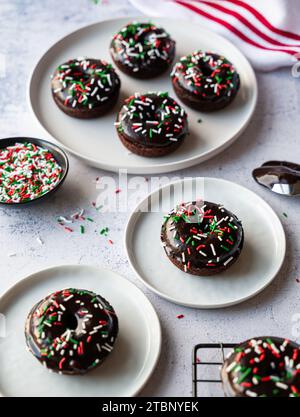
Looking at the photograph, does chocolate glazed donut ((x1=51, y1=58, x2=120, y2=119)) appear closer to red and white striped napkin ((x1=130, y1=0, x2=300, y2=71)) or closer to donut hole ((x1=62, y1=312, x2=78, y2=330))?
red and white striped napkin ((x1=130, y1=0, x2=300, y2=71))

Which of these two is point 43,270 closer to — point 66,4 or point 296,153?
point 296,153

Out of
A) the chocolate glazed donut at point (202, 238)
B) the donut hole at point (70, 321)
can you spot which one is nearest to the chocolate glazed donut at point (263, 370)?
the chocolate glazed donut at point (202, 238)

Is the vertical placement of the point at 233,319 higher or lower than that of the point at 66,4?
lower

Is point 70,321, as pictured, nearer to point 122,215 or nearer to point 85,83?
point 122,215

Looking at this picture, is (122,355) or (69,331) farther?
(122,355)

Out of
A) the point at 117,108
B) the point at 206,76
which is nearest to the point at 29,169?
the point at 117,108
